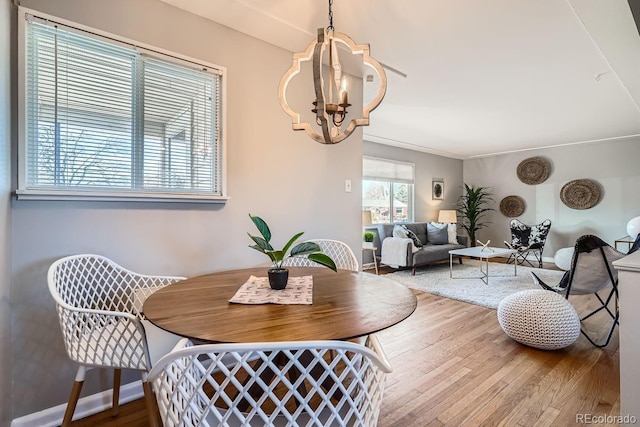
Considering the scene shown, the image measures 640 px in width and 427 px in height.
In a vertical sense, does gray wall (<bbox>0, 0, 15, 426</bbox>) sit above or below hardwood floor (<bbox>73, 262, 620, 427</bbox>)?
above

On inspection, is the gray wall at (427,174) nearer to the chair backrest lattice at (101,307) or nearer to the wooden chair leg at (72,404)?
the chair backrest lattice at (101,307)

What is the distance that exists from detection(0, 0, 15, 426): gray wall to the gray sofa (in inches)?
177

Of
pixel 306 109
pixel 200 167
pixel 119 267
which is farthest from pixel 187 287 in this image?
pixel 306 109

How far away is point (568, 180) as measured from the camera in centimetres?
611

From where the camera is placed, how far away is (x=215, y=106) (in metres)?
2.09

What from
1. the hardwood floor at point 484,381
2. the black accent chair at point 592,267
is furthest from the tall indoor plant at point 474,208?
the black accent chair at point 592,267

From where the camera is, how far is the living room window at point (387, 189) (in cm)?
579

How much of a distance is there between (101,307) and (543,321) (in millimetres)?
2959

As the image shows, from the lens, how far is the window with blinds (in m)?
1.52

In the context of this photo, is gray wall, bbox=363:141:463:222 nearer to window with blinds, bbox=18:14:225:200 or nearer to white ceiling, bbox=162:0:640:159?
white ceiling, bbox=162:0:640:159

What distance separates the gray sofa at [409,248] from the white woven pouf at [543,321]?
244 cm

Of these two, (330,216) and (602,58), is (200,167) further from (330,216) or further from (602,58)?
(602,58)

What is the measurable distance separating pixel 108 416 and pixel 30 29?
1.98m

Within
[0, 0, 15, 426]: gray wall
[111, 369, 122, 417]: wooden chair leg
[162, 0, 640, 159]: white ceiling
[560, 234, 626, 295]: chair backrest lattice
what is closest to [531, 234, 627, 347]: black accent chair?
[560, 234, 626, 295]: chair backrest lattice
